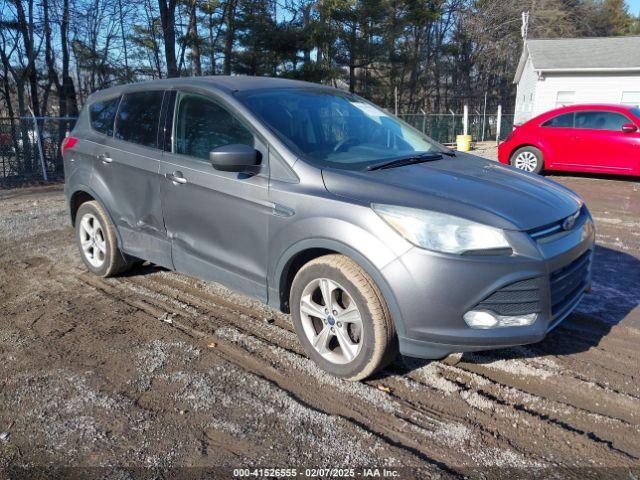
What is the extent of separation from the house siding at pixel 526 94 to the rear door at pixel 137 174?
24.0m

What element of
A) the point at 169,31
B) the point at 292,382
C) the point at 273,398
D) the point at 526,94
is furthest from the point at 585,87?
the point at 273,398

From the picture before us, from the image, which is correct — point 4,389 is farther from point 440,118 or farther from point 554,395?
point 440,118

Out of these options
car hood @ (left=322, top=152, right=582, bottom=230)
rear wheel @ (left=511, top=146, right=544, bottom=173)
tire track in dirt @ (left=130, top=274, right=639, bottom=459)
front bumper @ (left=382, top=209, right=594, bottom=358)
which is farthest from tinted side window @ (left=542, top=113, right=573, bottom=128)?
front bumper @ (left=382, top=209, right=594, bottom=358)

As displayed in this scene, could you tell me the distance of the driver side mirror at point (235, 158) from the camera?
321 centimetres

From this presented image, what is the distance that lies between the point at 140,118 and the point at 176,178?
2.95 feet

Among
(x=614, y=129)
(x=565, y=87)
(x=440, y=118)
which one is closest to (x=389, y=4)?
(x=440, y=118)

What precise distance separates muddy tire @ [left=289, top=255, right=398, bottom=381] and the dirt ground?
5.8 inches

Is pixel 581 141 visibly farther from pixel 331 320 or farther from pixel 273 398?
pixel 273 398

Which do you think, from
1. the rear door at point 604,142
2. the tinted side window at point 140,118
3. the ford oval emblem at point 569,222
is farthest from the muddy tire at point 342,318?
the rear door at point 604,142

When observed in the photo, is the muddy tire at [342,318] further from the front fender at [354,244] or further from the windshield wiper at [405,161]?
the windshield wiper at [405,161]

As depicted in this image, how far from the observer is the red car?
979 cm

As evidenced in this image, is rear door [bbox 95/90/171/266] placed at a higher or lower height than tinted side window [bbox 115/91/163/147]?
lower

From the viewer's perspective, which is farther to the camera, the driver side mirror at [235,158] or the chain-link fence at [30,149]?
the chain-link fence at [30,149]

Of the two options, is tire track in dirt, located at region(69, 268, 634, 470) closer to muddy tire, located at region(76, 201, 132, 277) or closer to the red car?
muddy tire, located at region(76, 201, 132, 277)
